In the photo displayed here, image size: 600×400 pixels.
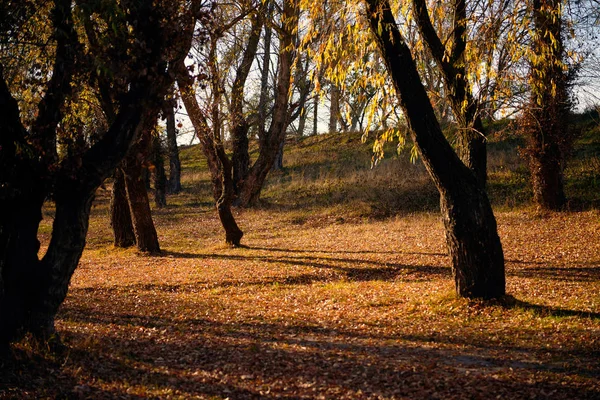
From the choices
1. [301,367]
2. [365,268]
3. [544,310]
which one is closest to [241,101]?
[365,268]

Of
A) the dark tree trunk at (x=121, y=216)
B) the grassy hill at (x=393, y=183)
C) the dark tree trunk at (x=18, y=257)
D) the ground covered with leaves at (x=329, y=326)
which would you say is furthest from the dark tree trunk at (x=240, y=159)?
the dark tree trunk at (x=18, y=257)

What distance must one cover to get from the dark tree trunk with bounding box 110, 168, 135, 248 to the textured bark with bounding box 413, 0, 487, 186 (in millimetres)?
10920

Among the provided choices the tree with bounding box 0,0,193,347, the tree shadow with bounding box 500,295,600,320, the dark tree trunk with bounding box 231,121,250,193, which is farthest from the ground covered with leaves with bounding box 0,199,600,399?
the dark tree trunk with bounding box 231,121,250,193

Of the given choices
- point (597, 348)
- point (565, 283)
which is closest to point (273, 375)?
point (597, 348)

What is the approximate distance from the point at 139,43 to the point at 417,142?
442cm

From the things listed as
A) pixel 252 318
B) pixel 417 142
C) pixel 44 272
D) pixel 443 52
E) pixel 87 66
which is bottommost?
pixel 252 318

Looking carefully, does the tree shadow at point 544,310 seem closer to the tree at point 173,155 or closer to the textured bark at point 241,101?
the textured bark at point 241,101

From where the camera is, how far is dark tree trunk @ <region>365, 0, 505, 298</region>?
8.43m

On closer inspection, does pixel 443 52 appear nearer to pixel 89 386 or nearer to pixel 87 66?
pixel 87 66

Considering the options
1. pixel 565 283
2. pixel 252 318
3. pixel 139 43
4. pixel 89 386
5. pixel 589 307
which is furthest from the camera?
pixel 565 283

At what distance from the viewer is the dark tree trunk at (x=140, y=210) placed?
16.0 m

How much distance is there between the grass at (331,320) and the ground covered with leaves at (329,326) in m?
0.03

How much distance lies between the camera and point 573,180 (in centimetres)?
2050

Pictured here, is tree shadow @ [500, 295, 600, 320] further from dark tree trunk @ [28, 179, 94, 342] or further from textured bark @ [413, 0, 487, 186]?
dark tree trunk @ [28, 179, 94, 342]
